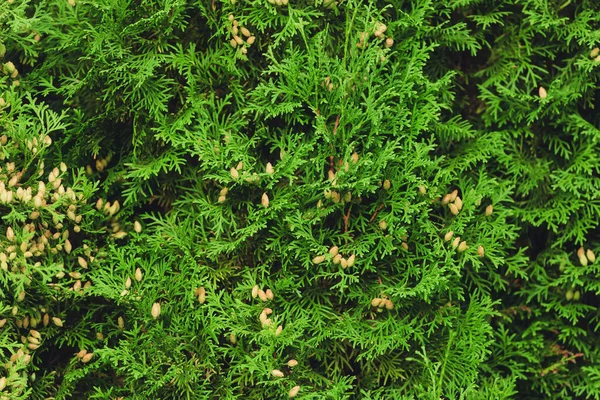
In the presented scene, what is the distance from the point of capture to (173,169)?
2.81 meters

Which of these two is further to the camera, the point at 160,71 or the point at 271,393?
the point at 160,71

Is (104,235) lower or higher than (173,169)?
lower

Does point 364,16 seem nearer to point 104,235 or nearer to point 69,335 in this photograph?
point 104,235

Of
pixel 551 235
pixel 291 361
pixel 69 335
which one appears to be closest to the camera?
pixel 291 361

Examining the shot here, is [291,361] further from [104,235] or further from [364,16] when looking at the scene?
[364,16]

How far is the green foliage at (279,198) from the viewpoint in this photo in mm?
2539

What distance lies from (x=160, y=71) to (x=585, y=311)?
6.77ft

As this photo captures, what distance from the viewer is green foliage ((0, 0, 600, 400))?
2.54m

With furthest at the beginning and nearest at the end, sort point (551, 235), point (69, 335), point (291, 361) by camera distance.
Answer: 1. point (551, 235)
2. point (69, 335)
3. point (291, 361)

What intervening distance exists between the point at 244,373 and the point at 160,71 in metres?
1.22

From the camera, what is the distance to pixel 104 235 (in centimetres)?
281

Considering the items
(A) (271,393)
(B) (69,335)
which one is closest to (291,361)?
(A) (271,393)

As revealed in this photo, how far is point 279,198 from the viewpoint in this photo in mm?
2553

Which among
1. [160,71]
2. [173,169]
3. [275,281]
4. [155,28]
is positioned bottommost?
[275,281]
